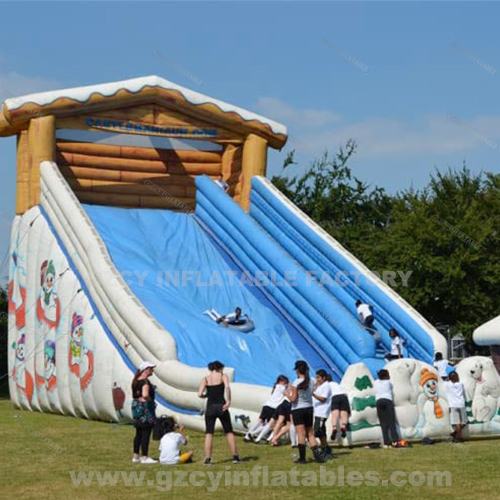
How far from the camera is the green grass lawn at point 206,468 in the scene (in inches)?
358

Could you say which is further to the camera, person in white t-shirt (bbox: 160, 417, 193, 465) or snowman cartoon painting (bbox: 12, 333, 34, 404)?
snowman cartoon painting (bbox: 12, 333, 34, 404)

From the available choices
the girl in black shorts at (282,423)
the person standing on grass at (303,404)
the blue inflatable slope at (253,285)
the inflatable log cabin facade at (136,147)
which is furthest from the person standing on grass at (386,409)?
the inflatable log cabin facade at (136,147)

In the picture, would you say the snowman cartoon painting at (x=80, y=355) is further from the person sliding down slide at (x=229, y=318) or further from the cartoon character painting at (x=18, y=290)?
the cartoon character painting at (x=18, y=290)

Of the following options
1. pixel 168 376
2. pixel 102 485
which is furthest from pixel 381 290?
pixel 102 485

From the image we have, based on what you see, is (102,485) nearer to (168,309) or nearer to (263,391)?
(263,391)

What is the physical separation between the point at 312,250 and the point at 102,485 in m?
11.5

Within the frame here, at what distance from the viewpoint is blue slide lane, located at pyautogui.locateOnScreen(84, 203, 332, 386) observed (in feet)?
55.3

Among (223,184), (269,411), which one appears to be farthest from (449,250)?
(269,411)

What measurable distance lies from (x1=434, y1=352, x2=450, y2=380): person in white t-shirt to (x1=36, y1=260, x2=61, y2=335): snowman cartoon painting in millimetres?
6813

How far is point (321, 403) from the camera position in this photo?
41.3ft

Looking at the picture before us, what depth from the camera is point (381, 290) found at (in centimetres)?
1891

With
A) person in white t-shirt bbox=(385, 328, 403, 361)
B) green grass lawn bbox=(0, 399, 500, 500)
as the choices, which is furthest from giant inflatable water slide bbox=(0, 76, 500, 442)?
green grass lawn bbox=(0, 399, 500, 500)

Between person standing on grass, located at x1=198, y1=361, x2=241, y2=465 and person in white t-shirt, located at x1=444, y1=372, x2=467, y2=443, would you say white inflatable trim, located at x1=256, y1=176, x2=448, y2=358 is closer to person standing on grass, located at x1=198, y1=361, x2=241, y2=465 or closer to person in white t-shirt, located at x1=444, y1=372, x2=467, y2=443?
person in white t-shirt, located at x1=444, y1=372, x2=467, y2=443

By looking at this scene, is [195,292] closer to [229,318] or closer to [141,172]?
[229,318]
